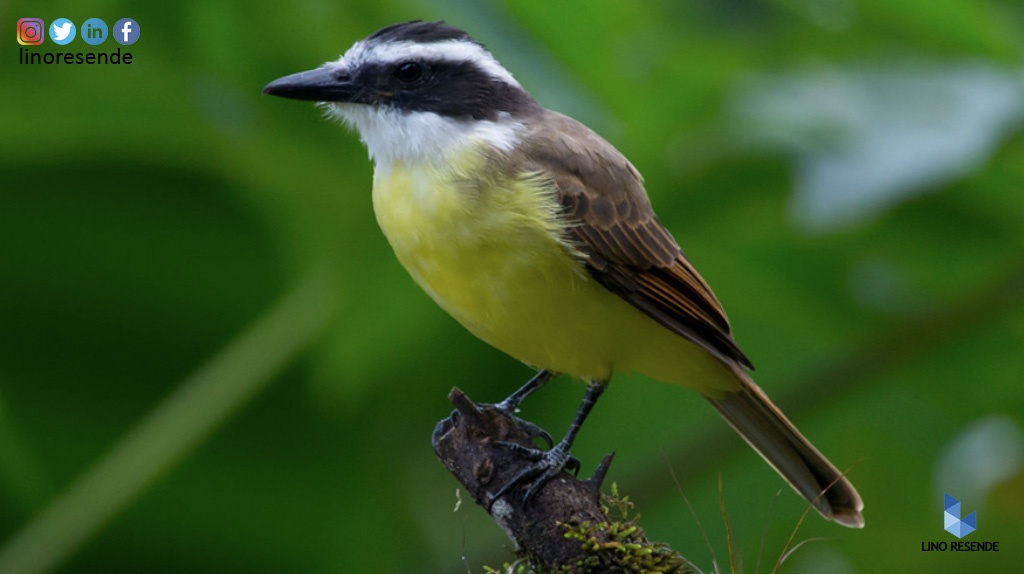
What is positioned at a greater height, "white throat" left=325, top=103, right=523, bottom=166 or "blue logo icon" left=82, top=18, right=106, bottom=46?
"blue logo icon" left=82, top=18, right=106, bottom=46

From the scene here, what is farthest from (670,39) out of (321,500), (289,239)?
(321,500)

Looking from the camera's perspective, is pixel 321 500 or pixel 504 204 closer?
pixel 504 204

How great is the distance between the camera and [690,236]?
5.02 m

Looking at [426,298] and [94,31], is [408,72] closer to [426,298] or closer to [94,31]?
[426,298]

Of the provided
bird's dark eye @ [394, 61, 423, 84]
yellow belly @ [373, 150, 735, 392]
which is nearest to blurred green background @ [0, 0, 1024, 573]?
bird's dark eye @ [394, 61, 423, 84]

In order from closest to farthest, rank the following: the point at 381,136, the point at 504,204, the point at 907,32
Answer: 1. the point at 504,204
2. the point at 381,136
3. the point at 907,32

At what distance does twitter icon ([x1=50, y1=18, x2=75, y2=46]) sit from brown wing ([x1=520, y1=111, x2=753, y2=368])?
4.98 ft

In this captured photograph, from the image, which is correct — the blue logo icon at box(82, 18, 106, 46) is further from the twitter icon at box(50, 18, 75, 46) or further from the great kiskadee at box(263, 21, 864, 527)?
the great kiskadee at box(263, 21, 864, 527)

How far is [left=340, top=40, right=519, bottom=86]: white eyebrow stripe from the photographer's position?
4.28 m

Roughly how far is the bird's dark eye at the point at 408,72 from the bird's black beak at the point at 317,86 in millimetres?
134

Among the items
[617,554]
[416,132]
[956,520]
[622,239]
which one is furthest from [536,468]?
[956,520]

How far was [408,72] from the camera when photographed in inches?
170

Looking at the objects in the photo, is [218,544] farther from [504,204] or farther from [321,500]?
[504,204]

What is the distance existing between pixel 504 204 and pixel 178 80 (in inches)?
45.1
